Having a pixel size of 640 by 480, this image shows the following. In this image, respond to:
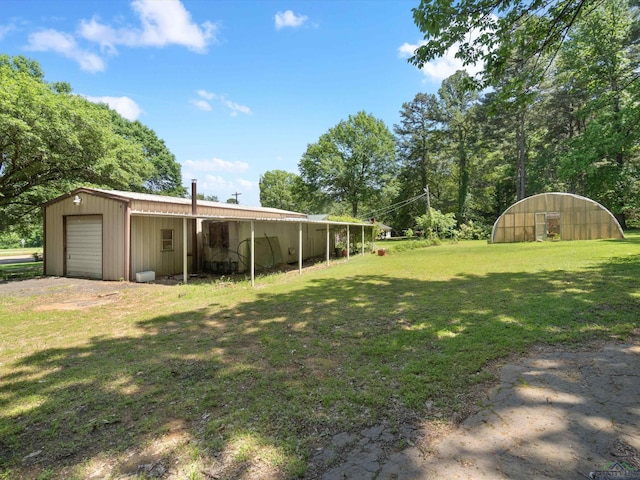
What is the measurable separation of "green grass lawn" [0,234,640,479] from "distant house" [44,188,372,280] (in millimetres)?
3153

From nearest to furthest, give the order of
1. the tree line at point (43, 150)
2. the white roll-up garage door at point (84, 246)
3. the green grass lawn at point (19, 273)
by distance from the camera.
→ the white roll-up garage door at point (84, 246), the tree line at point (43, 150), the green grass lawn at point (19, 273)

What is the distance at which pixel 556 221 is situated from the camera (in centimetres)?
2208

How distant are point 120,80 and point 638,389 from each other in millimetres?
17263

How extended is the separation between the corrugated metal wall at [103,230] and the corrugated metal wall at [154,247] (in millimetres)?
389

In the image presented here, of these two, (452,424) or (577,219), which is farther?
(577,219)

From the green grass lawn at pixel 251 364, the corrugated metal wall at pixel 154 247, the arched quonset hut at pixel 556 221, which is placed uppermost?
the arched quonset hut at pixel 556 221

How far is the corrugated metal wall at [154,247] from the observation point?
10977 millimetres

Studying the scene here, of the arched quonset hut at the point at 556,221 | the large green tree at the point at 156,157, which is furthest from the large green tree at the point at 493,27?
the large green tree at the point at 156,157

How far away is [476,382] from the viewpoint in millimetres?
3111

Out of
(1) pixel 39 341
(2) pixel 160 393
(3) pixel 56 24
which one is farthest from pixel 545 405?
(3) pixel 56 24

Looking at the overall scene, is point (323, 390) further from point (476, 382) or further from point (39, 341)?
point (39, 341)

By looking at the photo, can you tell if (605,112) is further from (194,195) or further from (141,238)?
(141,238)

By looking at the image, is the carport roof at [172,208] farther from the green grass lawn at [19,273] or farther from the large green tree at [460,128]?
the large green tree at [460,128]

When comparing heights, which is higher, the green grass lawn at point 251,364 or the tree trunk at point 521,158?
the tree trunk at point 521,158
